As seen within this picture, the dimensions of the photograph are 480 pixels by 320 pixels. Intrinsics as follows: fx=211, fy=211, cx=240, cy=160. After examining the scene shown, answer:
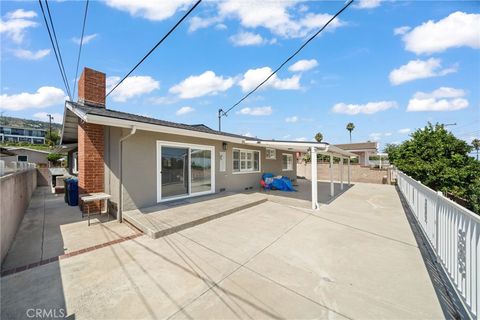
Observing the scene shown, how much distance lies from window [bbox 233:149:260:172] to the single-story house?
0.75 m

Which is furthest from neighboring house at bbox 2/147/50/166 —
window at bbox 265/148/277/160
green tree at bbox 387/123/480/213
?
green tree at bbox 387/123/480/213

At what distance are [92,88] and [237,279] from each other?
8.12m

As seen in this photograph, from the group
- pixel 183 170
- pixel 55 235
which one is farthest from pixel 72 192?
pixel 183 170

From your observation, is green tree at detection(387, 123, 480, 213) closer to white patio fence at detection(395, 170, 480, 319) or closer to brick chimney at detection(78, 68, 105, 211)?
white patio fence at detection(395, 170, 480, 319)

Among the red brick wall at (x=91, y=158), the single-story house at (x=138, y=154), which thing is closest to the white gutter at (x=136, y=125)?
the single-story house at (x=138, y=154)

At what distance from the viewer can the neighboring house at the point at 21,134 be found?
196 feet

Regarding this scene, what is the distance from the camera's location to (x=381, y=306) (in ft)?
8.40

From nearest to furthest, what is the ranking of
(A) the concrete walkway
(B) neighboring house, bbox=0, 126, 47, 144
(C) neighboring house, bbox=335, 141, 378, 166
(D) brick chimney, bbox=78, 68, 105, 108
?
(A) the concrete walkway
(D) brick chimney, bbox=78, 68, 105, 108
(C) neighboring house, bbox=335, 141, 378, 166
(B) neighboring house, bbox=0, 126, 47, 144

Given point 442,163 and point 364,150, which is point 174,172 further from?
point 364,150

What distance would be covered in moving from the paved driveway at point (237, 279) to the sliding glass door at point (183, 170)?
8.51 feet

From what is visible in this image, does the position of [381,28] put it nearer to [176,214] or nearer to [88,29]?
[176,214]

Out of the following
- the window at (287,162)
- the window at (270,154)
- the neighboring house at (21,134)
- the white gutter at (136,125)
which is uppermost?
the neighboring house at (21,134)

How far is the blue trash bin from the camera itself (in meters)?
7.62

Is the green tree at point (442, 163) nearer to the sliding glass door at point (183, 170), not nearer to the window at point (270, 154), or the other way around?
the window at point (270, 154)
